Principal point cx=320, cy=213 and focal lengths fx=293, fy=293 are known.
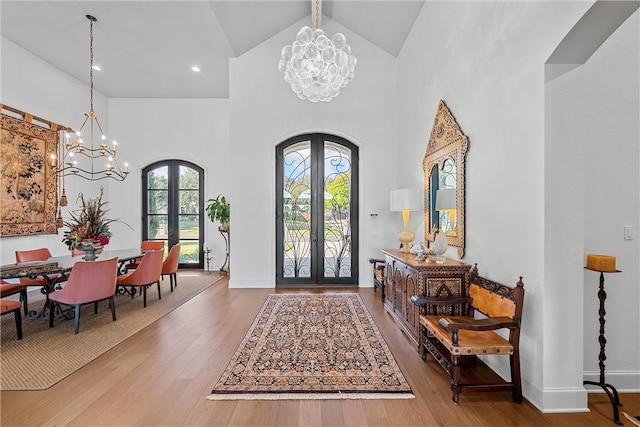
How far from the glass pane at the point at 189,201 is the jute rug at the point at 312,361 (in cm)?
451

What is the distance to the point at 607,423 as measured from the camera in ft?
6.54

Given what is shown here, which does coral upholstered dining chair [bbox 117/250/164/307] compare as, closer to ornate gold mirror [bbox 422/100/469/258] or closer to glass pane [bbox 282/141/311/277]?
glass pane [bbox 282/141/311/277]

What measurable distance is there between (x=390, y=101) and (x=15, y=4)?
20.5 ft

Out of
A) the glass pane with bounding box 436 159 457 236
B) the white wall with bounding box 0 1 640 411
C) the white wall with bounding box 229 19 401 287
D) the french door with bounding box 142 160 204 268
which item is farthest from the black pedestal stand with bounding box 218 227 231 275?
the glass pane with bounding box 436 159 457 236

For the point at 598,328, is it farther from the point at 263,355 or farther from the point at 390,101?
the point at 390,101

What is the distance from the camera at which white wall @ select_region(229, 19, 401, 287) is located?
227 inches

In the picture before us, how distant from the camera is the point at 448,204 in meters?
3.51

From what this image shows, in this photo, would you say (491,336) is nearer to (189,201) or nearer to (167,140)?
(189,201)

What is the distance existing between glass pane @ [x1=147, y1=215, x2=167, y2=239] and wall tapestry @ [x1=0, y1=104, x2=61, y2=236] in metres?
1.95

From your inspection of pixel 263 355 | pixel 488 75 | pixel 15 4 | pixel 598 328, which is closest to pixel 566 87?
pixel 488 75

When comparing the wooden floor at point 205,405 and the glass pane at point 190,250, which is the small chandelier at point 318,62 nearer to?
the wooden floor at point 205,405

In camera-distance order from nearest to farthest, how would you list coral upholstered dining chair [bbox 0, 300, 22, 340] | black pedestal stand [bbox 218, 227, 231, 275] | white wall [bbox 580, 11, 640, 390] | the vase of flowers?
white wall [bbox 580, 11, 640, 390] < coral upholstered dining chair [bbox 0, 300, 22, 340] < the vase of flowers < black pedestal stand [bbox 218, 227, 231, 275]

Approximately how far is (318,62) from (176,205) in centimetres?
566

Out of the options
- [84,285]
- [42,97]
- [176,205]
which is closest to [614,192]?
[84,285]
